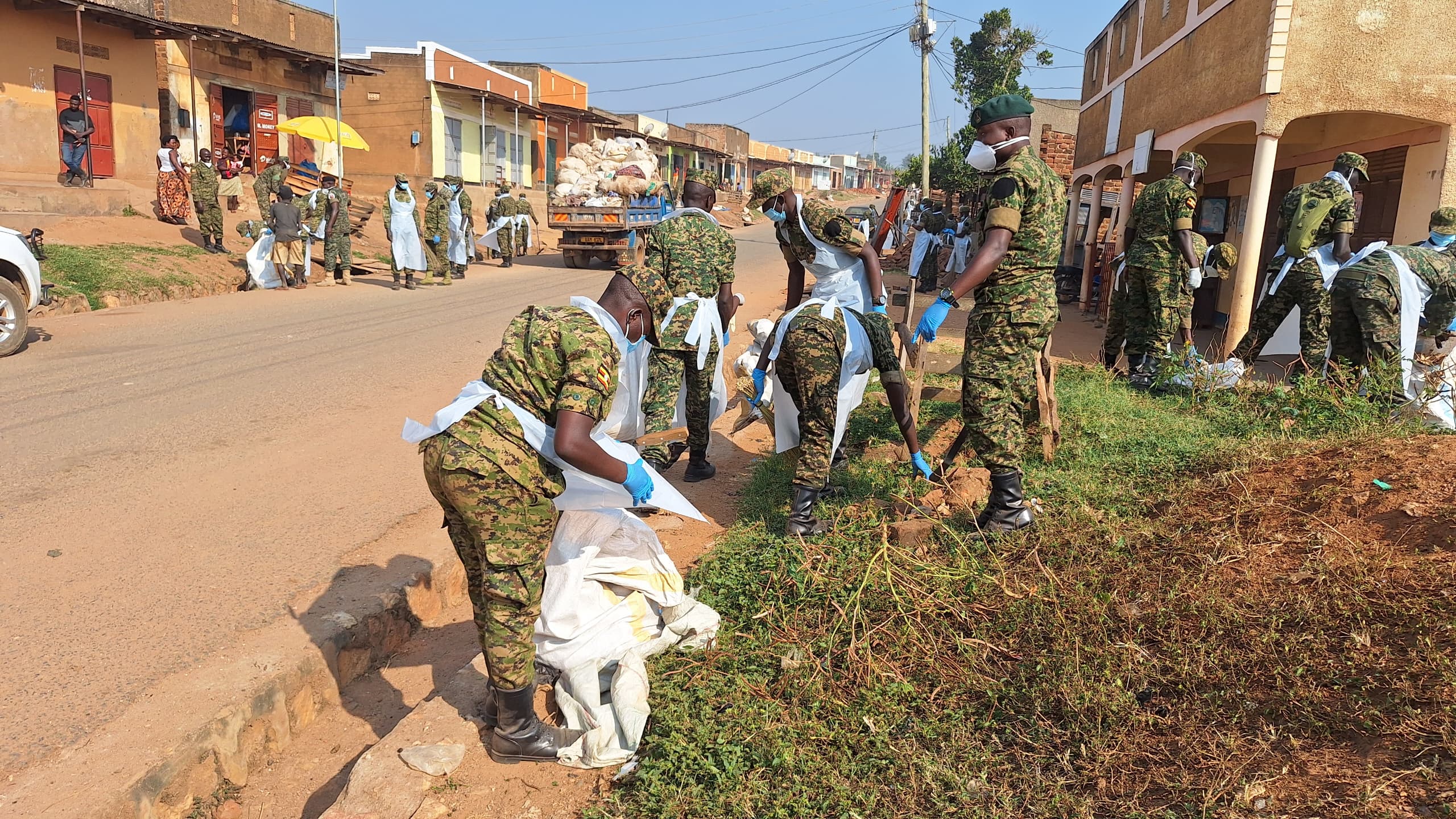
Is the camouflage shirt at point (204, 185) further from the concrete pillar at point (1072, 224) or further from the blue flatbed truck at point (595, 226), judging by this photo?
the concrete pillar at point (1072, 224)

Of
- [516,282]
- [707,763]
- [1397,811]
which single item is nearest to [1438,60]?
[1397,811]

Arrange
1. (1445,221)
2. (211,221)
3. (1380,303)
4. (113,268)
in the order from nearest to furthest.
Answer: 1. (1380,303)
2. (1445,221)
3. (113,268)
4. (211,221)

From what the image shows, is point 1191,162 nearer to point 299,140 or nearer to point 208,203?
point 208,203

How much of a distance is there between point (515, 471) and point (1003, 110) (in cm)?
260

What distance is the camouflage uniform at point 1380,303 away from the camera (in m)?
5.19

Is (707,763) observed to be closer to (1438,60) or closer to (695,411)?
(695,411)

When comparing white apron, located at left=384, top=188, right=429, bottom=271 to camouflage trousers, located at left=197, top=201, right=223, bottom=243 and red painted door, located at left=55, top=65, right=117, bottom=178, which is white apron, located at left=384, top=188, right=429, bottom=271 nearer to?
camouflage trousers, located at left=197, top=201, right=223, bottom=243

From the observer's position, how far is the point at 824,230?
15.3 feet

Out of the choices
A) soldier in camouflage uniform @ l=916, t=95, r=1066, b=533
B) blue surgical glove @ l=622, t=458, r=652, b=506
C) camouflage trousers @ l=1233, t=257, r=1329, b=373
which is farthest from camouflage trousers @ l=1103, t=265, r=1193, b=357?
blue surgical glove @ l=622, t=458, r=652, b=506

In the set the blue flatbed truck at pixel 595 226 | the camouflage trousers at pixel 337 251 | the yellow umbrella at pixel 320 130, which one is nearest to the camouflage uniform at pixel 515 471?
the camouflage trousers at pixel 337 251

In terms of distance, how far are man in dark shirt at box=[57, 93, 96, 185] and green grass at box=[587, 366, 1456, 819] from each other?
681 inches

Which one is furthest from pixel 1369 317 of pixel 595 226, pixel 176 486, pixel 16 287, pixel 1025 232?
pixel 595 226

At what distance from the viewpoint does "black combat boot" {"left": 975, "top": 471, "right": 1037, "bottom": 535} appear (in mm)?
3670

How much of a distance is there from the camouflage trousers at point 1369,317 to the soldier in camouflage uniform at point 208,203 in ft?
51.2
